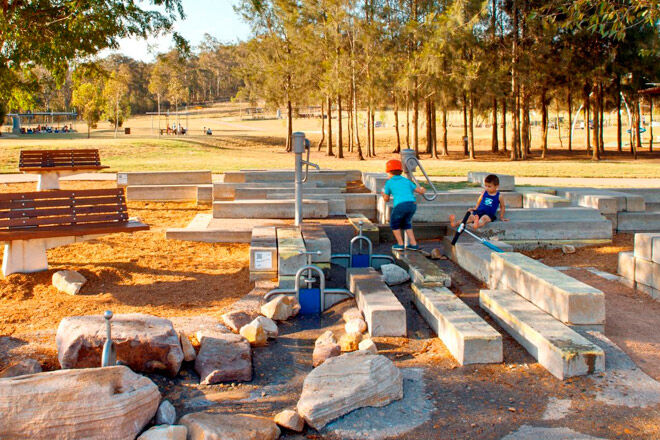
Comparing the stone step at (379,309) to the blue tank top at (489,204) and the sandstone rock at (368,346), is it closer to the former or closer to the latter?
the sandstone rock at (368,346)

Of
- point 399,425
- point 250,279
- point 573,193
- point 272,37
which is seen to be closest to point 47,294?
point 250,279

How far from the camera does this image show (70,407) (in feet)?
11.7

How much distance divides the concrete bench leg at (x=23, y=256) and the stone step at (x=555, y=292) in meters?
5.37

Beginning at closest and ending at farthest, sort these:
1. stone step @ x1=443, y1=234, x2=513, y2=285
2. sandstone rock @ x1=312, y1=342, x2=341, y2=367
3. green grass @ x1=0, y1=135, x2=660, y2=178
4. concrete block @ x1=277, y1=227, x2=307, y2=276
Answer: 1. sandstone rock @ x1=312, y1=342, x2=341, y2=367
2. concrete block @ x1=277, y1=227, x2=307, y2=276
3. stone step @ x1=443, y1=234, x2=513, y2=285
4. green grass @ x1=0, y1=135, x2=660, y2=178

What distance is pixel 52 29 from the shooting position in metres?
11.4

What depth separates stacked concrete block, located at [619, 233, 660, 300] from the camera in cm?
670

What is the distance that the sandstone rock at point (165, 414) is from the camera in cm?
390

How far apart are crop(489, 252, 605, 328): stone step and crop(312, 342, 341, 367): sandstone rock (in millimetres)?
1889

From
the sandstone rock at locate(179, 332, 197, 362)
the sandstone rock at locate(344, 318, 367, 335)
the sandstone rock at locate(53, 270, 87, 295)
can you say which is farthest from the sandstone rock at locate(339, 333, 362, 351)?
the sandstone rock at locate(53, 270, 87, 295)

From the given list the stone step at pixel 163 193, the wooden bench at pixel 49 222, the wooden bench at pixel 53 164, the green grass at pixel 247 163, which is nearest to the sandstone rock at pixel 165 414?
the wooden bench at pixel 49 222

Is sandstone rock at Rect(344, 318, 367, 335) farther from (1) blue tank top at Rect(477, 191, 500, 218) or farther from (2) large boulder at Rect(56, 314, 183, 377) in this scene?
(1) blue tank top at Rect(477, 191, 500, 218)

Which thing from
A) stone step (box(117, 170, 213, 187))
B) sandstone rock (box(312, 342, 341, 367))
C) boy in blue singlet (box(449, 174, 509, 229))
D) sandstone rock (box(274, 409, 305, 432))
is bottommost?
sandstone rock (box(274, 409, 305, 432))

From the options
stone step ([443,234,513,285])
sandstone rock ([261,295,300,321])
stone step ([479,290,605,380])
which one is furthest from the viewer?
stone step ([443,234,513,285])

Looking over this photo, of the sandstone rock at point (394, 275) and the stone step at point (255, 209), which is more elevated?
the stone step at point (255, 209)
